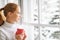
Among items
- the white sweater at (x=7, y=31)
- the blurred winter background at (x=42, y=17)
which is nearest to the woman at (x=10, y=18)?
the white sweater at (x=7, y=31)

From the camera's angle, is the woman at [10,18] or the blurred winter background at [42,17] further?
the blurred winter background at [42,17]

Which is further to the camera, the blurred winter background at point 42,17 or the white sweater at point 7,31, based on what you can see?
the blurred winter background at point 42,17

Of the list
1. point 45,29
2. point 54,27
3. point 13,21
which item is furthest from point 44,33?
point 13,21

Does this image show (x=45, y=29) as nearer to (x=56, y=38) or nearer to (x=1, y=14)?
(x=56, y=38)

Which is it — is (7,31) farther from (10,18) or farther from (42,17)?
(42,17)

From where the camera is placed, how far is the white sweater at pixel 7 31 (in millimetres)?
1346

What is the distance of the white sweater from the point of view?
53.0 inches

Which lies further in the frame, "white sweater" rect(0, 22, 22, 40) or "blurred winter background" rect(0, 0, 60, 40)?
"blurred winter background" rect(0, 0, 60, 40)

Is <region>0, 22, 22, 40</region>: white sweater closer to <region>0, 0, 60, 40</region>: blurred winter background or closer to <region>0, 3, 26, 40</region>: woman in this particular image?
<region>0, 3, 26, 40</region>: woman

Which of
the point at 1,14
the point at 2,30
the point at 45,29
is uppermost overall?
the point at 1,14

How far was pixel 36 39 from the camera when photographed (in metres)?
2.13

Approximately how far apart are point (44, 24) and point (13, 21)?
75 cm

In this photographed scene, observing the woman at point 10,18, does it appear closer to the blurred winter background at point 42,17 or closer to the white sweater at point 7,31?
the white sweater at point 7,31

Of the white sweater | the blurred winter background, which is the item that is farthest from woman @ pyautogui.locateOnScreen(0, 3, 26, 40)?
the blurred winter background
